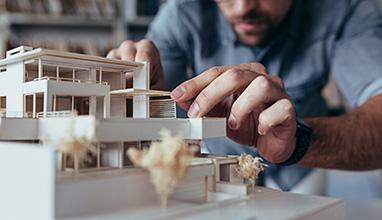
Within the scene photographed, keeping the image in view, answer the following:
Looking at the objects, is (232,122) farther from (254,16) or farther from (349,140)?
(254,16)

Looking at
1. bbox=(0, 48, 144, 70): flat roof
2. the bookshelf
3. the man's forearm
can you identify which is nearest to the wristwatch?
the man's forearm

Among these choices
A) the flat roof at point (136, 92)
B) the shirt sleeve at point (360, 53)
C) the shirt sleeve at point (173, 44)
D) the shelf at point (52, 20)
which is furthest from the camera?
the shelf at point (52, 20)

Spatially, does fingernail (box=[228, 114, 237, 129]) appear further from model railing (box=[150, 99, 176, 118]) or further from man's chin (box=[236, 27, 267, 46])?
man's chin (box=[236, 27, 267, 46])

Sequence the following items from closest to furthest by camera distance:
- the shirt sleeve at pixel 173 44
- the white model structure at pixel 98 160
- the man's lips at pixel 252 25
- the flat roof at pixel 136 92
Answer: the white model structure at pixel 98 160
the flat roof at pixel 136 92
the man's lips at pixel 252 25
the shirt sleeve at pixel 173 44

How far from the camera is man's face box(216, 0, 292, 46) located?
166 cm

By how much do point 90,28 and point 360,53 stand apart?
68.1 inches

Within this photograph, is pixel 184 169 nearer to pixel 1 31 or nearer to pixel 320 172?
pixel 320 172

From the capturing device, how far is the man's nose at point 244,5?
164 centimetres

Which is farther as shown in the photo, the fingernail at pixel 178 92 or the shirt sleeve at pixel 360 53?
the shirt sleeve at pixel 360 53

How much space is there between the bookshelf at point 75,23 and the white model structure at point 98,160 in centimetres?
146

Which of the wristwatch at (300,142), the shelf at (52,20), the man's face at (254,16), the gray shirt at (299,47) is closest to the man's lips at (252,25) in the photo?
the man's face at (254,16)

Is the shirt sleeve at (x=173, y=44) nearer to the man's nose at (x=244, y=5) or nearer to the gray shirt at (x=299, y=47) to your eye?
the gray shirt at (x=299, y=47)

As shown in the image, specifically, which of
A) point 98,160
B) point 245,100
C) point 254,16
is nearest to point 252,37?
point 254,16

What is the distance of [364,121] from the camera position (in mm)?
1439
